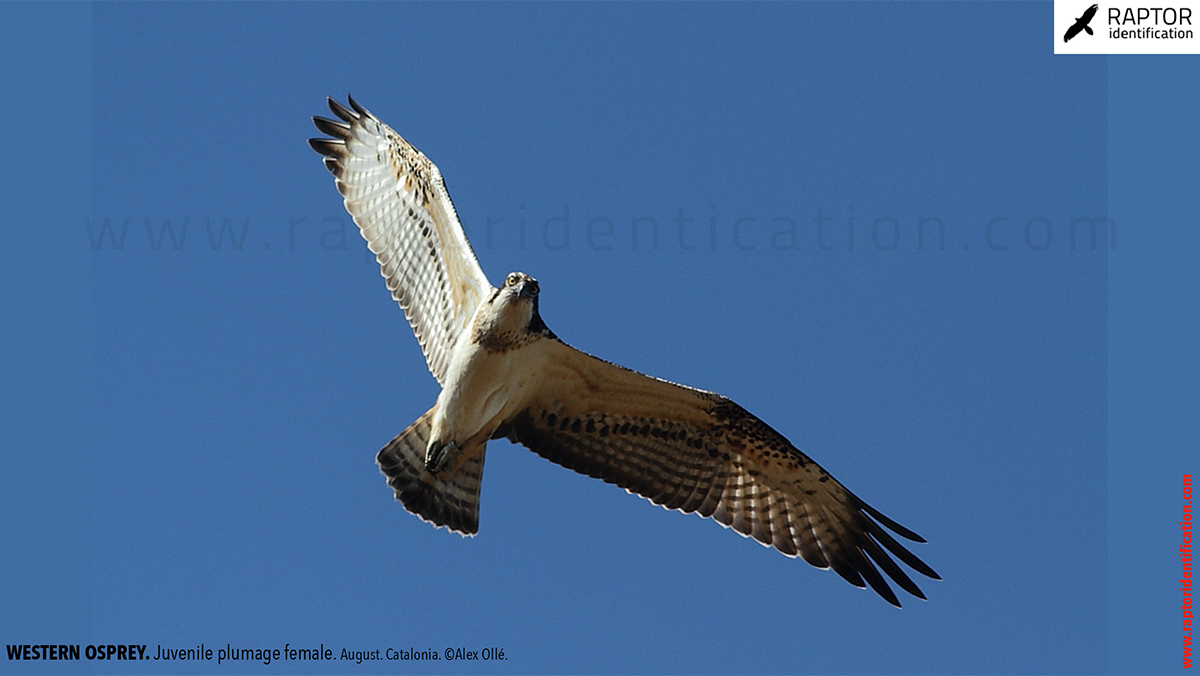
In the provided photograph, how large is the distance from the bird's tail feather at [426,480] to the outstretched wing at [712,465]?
1.68ft

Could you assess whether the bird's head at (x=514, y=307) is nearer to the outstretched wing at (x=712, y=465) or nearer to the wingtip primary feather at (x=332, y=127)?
the outstretched wing at (x=712, y=465)

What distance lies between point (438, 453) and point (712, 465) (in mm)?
2222

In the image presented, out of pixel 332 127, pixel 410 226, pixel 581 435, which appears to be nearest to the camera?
pixel 581 435

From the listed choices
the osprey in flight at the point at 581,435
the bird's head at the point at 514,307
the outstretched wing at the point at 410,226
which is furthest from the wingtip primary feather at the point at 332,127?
the bird's head at the point at 514,307

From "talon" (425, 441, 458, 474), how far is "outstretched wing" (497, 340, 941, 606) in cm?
54

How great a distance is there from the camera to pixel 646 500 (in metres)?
11.3

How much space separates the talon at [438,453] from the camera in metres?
10.7

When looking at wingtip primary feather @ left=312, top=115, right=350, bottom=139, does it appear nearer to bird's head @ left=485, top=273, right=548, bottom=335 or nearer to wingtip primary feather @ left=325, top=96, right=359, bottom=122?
wingtip primary feather @ left=325, top=96, right=359, bottom=122

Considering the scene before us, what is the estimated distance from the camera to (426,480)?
10.9 m

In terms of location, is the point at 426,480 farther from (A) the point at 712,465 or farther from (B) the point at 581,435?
(A) the point at 712,465

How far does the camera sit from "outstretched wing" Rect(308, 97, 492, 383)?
11086mm

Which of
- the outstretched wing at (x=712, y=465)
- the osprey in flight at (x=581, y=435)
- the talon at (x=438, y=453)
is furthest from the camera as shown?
the outstretched wing at (x=712, y=465)

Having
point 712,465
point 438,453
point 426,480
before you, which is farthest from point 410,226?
point 712,465

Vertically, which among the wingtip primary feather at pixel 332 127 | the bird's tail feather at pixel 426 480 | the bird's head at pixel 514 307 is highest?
the wingtip primary feather at pixel 332 127
